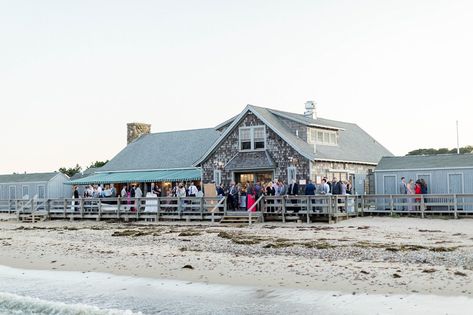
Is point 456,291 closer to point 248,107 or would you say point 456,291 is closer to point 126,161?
point 248,107

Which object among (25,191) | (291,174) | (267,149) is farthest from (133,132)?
(291,174)

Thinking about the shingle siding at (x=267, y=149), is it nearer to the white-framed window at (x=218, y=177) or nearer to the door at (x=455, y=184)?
the white-framed window at (x=218, y=177)

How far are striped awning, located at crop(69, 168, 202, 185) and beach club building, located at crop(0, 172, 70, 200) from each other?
5031mm

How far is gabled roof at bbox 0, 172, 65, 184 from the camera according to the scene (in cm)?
4666

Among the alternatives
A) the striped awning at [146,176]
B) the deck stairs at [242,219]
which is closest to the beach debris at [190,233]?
the deck stairs at [242,219]

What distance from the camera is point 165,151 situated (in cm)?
4225

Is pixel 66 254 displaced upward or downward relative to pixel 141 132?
downward

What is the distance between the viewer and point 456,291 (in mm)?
10836

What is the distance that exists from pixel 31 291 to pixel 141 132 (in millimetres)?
34859

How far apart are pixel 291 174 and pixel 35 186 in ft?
74.1

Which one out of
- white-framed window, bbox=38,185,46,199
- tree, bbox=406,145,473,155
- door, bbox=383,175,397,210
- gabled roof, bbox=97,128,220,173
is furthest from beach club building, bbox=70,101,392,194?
tree, bbox=406,145,473,155

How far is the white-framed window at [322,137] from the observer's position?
33.8 metres

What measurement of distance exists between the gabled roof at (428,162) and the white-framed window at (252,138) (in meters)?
5.79

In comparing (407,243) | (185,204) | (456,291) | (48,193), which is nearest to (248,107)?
(185,204)
